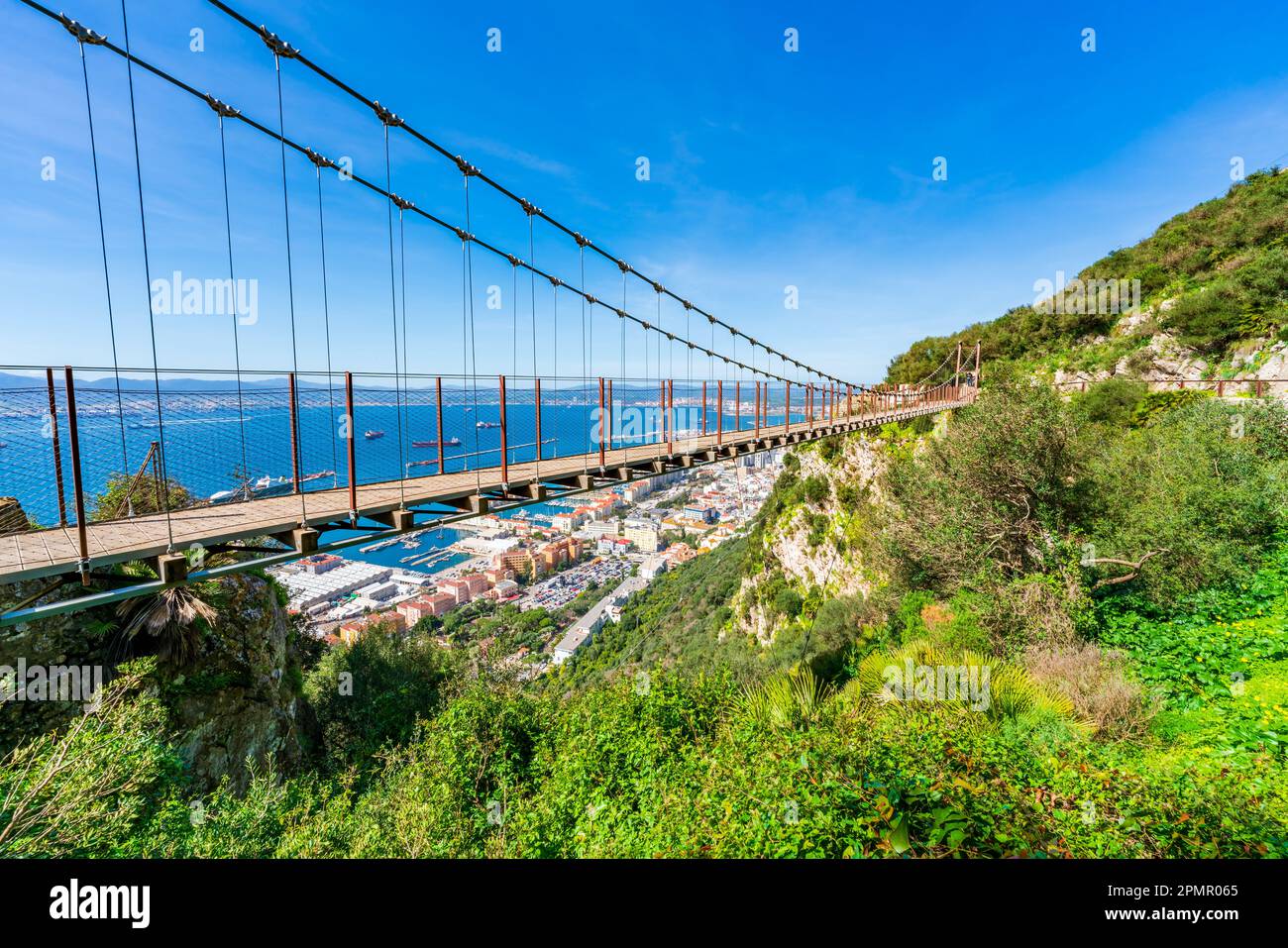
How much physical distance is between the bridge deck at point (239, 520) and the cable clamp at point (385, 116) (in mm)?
4679

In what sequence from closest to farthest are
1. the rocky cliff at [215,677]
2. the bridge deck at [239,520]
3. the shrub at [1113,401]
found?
1. the bridge deck at [239,520]
2. the rocky cliff at [215,677]
3. the shrub at [1113,401]

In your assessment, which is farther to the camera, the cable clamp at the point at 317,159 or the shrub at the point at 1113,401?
the shrub at the point at 1113,401

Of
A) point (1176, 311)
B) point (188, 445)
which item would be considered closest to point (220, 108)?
point (188, 445)

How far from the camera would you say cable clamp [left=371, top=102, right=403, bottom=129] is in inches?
253

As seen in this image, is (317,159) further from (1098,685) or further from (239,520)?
(1098,685)

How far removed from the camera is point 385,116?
6.59m

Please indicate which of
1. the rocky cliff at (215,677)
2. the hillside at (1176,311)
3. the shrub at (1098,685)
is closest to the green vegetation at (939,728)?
the shrub at (1098,685)

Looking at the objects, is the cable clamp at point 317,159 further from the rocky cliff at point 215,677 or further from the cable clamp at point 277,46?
the rocky cliff at point 215,677

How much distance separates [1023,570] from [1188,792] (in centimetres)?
602

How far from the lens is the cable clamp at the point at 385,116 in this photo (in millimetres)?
6422

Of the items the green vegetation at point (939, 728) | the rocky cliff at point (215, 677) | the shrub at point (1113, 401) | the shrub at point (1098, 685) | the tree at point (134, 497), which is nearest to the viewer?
the green vegetation at point (939, 728)

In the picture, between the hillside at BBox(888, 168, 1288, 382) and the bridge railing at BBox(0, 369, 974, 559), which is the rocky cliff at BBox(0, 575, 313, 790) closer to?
the bridge railing at BBox(0, 369, 974, 559)

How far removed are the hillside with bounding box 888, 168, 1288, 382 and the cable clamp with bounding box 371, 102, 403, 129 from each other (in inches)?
892
